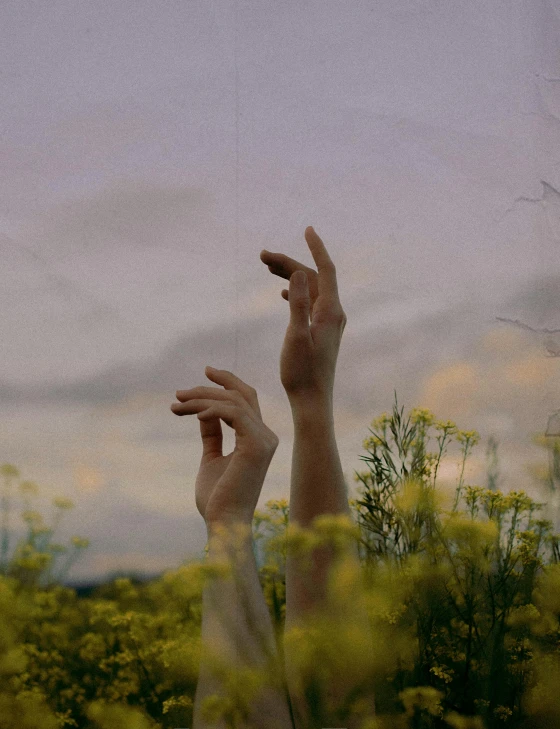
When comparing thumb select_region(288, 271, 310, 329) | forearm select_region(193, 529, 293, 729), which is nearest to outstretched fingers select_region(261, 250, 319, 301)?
thumb select_region(288, 271, 310, 329)

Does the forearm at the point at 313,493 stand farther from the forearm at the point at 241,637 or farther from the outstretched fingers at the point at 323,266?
the outstretched fingers at the point at 323,266

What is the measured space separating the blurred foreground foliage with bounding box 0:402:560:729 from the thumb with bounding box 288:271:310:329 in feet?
1.04

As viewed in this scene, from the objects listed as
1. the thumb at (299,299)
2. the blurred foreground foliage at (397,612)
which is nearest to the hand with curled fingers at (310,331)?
the thumb at (299,299)

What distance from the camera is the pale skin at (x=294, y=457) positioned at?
992 mm

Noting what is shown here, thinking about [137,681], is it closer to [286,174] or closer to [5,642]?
[5,642]

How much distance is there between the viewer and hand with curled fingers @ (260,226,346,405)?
118 cm

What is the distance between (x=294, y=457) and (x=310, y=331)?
218 mm

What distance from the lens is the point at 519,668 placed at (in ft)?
3.97

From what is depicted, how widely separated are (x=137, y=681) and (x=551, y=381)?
43.2 inches

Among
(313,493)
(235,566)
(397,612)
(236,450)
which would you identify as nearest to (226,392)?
(236,450)

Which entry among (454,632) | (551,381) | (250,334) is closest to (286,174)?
(250,334)

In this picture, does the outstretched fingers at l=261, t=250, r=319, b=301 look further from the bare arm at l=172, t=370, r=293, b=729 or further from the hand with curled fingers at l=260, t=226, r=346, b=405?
the bare arm at l=172, t=370, r=293, b=729

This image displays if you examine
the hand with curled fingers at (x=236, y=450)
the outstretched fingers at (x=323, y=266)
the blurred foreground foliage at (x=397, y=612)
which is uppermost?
the outstretched fingers at (x=323, y=266)

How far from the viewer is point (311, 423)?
1167mm
